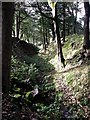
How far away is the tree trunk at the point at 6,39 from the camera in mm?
7520

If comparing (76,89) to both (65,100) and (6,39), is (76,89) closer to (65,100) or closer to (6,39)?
(65,100)

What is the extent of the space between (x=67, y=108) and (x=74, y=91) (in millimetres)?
1428

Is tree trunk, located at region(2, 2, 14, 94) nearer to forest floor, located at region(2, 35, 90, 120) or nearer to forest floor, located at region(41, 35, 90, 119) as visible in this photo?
forest floor, located at region(2, 35, 90, 120)

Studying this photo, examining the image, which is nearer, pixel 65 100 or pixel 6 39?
pixel 6 39

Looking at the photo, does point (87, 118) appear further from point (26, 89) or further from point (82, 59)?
point (82, 59)

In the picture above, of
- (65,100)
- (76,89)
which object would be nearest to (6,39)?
(65,100)

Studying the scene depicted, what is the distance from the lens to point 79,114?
28.0 ft

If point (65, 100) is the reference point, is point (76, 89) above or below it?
above

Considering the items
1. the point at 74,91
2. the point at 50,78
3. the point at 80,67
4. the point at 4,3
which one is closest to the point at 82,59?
the point at 80,67

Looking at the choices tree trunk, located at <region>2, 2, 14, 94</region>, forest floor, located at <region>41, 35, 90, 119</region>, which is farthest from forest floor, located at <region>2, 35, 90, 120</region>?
tree trunk, located at <region>2, 2, 14, 94</region>

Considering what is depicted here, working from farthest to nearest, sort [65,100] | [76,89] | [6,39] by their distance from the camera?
[76,89] < [65,100] < [6,39]

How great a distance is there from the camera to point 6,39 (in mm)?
7676

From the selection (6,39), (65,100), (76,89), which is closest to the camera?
(6,39)

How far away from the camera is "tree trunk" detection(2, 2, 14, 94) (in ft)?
24.7
